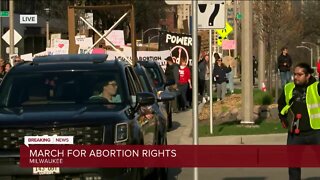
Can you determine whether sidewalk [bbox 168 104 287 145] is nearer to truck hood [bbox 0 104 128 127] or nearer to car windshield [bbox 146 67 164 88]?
car windshield [bbox 146 67 164 88]

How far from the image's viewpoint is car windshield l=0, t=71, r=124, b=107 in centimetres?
891

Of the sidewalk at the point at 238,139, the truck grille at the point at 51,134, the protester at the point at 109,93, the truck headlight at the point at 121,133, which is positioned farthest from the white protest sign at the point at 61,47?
Result: the truck grille at the point at 51,134

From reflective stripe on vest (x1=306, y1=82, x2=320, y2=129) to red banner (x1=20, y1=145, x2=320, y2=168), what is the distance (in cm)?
33

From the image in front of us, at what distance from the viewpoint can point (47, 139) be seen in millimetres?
7695

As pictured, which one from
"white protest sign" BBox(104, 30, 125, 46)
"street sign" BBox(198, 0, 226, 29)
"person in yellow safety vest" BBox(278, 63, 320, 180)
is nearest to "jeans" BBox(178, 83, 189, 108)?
"white protest sign" BBox(104, 30, 125, 46)

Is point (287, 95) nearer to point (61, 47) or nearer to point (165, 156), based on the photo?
point (165, 156)

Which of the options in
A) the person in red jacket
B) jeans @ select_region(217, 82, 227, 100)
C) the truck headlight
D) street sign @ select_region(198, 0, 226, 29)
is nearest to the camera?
the truck headlight

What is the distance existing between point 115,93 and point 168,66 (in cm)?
1612

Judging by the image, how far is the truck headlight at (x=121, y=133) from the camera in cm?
791

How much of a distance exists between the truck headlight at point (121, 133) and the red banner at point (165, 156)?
10 cm

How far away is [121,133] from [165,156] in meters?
0.68

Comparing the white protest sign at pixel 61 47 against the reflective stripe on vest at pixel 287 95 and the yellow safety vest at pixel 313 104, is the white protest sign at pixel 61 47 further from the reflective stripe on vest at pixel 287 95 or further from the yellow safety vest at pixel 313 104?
the yellow safety vest at pixel 313 104

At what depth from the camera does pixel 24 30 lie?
65438 mm

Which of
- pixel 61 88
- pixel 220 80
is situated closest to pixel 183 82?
pixel 220 80
